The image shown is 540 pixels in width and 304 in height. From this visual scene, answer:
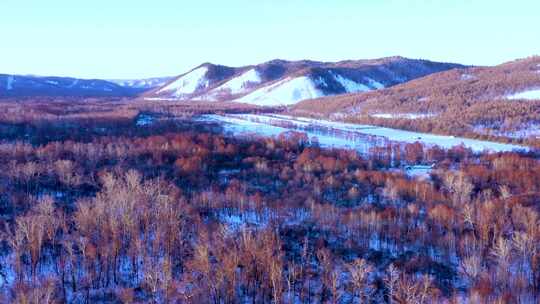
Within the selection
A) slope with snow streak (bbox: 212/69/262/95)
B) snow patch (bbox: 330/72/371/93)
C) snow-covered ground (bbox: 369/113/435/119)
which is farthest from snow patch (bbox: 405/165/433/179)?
slope with snow streak (bbox: 212/69/262/95)

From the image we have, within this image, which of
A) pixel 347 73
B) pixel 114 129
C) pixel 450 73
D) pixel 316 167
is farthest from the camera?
pixel 347 73

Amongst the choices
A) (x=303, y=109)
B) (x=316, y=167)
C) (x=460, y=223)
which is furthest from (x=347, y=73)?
(x=460, y=223)

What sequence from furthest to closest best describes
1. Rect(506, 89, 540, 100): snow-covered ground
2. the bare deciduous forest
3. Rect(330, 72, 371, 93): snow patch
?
Rect(330, 72, 371, 93): snow patch → Rect(506, 89, 540, 100): snow-covered ground → the bare deciduous forest

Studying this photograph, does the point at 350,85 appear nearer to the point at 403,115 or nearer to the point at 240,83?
the point at 240,83

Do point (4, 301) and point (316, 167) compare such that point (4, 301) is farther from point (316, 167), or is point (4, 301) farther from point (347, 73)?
point (347, 73)

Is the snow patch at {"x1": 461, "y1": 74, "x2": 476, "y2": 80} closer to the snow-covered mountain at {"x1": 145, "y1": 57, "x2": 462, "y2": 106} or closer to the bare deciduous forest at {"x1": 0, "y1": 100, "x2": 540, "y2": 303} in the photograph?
the snow-covered mountain at {"x1": 145, "y1": 57, "x2": 462, "y2": 106}

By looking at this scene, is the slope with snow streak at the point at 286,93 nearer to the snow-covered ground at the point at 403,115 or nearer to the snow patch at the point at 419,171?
the snow-covered ground at the point at 403,115
